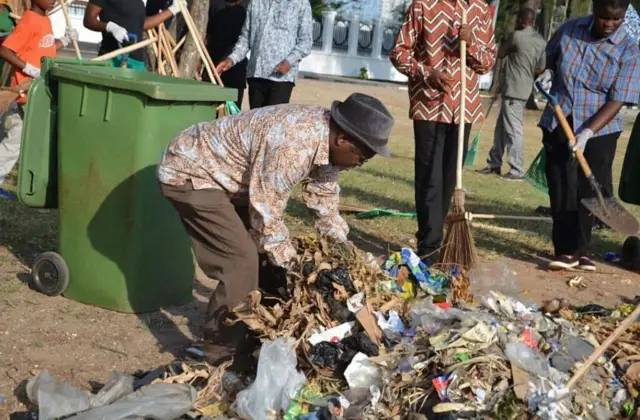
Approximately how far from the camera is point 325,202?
4.44m

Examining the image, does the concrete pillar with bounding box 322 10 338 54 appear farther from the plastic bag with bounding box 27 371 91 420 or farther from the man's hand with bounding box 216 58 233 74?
the plastic bag with bounding box 27 371 91 420

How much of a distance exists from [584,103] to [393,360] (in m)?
3.44

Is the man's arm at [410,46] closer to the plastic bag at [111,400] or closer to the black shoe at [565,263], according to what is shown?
the black shoe at [565,263]

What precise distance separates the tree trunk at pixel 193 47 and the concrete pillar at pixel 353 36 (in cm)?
3247

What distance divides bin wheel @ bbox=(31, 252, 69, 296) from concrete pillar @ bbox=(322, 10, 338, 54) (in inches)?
1411

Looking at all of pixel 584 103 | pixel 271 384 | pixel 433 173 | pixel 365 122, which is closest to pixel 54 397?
pixel 271 384

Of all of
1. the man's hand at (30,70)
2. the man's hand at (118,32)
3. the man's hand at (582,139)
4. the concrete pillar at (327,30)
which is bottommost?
the man's hand at (582,139)

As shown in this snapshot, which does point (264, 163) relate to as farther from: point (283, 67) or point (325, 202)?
point (283, 67)

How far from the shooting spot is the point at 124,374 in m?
4.16

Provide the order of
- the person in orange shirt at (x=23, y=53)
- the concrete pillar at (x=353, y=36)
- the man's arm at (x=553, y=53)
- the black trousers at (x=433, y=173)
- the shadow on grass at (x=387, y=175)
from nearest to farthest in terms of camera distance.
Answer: the black trousers at (x=433, y=173) < the man's arm at (x=553, y=53) < the person in orange shirt at (x=23, y=53) < the shadow on grass at (x=387, y=175) < the concrete pillar at (x=353, y=36)

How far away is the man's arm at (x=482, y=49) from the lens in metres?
5.99

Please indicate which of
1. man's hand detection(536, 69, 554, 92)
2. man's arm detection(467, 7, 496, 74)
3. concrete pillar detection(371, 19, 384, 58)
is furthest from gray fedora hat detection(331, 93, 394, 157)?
concrete pillar detection(371, 19, 384, 58)

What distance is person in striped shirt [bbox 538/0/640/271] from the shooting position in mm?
6266

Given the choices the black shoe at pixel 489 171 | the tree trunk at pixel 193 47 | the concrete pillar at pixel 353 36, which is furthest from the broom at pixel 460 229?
the concrete pillar at pixel 353 36
